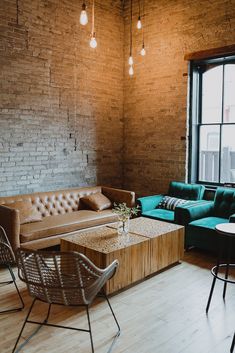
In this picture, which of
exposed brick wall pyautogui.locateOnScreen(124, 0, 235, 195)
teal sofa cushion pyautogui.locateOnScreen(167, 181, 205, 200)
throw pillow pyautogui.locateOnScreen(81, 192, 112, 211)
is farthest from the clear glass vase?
exposed brick wall pyautogui.locateOnScreen(124, 0, 235, 195)

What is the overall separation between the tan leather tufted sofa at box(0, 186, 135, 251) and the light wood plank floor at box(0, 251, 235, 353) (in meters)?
0.80

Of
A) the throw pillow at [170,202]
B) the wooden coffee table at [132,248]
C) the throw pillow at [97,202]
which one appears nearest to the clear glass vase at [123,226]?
the wooden coffee table at [132,248]

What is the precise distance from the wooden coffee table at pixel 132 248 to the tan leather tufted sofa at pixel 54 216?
2.42 feet

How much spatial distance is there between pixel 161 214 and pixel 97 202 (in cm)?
113

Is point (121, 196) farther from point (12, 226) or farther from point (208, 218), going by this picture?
point (12, 226)

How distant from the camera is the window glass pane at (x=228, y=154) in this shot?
612 cm

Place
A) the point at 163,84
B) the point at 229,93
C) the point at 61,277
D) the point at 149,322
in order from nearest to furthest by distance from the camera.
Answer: the point at 61,277, the point at 149,322, the point at 229,93, the point at 163,84

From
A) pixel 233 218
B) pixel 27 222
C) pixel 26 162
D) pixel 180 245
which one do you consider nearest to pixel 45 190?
pixel 26 162

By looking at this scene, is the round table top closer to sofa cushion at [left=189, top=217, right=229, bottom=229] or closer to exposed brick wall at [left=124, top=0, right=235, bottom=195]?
sofa cushion at [left=189, top=217, right=229, bottom=229]

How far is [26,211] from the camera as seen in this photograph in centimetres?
518

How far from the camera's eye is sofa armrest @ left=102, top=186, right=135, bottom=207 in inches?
247

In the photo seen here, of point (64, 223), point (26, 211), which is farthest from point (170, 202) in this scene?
point (26, 211)

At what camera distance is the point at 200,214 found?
18.2 feet

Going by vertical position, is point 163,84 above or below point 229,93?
above
